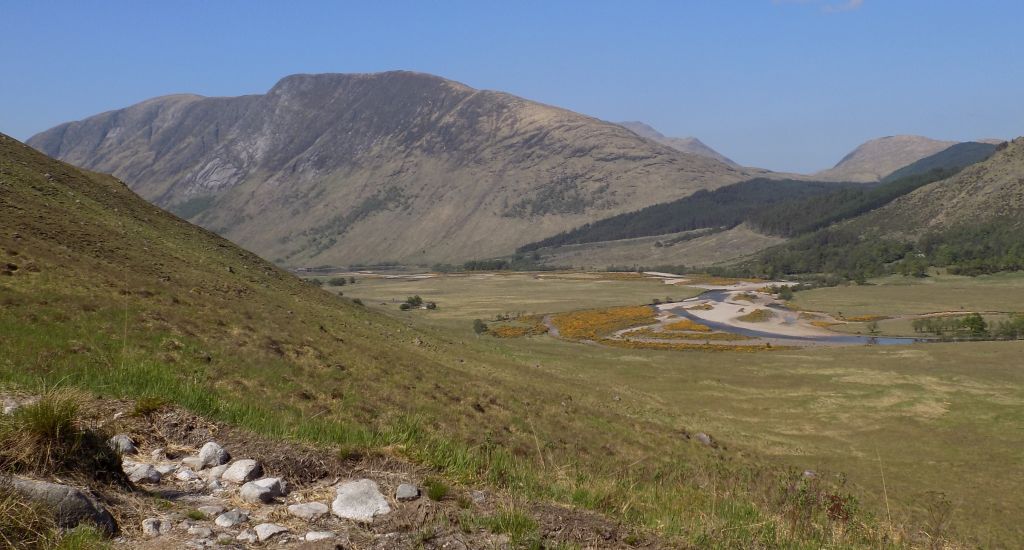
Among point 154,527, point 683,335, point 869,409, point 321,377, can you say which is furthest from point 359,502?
point 683,335

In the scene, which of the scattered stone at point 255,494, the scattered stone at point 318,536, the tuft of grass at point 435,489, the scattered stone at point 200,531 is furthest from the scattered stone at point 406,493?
the scattered stone at point 200,531

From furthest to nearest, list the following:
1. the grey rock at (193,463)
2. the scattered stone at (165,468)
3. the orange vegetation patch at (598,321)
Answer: the orange vegetation patch at (598,321) < the grey rock at (193,463) < the scattered stone at (165,468)

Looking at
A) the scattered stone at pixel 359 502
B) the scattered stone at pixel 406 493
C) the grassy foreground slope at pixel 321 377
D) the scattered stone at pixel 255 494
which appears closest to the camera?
the scattered stone at pixel 359 502

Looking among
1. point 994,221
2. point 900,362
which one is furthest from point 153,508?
point 994,221

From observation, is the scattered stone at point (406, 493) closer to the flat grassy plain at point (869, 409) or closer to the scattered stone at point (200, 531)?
the scattered stone at point (200, 531)

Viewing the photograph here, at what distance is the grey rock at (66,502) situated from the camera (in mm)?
5246

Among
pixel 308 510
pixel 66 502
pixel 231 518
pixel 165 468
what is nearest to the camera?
pixel 66 502

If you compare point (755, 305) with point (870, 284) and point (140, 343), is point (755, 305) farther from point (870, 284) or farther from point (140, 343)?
point (140, 343)

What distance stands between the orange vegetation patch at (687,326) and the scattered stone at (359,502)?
102 metres

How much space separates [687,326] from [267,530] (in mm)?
106570

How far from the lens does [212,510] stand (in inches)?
247

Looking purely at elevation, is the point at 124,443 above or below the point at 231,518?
above

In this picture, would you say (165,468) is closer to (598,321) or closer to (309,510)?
(309,510)

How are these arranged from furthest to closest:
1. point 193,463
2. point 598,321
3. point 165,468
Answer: point 598,321
point 193,463
point 165,468
